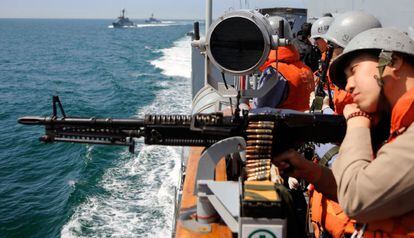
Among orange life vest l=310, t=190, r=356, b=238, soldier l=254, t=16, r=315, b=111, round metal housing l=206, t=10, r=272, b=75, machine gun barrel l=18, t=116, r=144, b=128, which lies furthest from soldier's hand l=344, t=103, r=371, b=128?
soldier l=254, t=16, r=315, b=111

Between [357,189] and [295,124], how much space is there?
0.85 metres

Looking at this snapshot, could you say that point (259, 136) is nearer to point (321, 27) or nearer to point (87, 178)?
point (321, 27)

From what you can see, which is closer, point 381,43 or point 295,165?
point 381,43

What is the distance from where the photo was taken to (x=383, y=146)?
1771mm

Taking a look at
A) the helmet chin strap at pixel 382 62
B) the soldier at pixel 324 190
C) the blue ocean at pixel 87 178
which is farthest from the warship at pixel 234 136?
the blue ocean at pixel 87 178

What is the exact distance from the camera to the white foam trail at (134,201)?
8859 millimetres

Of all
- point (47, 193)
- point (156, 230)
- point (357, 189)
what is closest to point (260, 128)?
point (357, 189)

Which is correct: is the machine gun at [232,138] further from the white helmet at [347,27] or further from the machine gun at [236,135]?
the white helmet at [347,27]

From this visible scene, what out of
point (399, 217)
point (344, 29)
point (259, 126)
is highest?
point (344, 29)

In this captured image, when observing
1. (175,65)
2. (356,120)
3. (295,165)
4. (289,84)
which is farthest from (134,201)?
(175,65)

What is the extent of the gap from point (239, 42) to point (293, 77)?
3.56 ft

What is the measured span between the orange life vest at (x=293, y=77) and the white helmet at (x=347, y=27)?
0.58m

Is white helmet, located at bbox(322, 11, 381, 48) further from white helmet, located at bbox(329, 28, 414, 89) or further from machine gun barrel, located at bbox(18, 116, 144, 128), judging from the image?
machine gun barrel, located at bbox(18, 116, 144, 128)

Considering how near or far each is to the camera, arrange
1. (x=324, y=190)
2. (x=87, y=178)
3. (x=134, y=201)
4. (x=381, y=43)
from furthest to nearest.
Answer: (x=87, y=178), (x=134, y=201), (x=324, y=190), (x=381, y=43)
